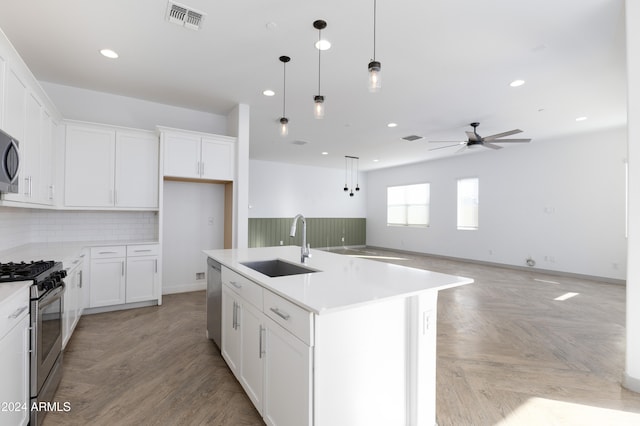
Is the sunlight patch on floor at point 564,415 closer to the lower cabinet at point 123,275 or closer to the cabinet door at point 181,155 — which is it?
the lower cabinet at point 123,275

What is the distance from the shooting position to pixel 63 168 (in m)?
3.69

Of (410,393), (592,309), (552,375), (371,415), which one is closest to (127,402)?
(371,415)

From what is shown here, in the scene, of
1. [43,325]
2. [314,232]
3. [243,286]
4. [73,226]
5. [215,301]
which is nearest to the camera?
[43,325]

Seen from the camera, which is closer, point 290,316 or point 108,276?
point 290,316

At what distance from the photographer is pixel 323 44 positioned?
9.63 ft

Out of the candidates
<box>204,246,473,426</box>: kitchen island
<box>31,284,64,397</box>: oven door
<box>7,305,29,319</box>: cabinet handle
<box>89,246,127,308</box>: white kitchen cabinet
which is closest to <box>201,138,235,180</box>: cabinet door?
<box>89,246,127,308</box>: white kitchen cabinet

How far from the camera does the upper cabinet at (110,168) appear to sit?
3754 mm

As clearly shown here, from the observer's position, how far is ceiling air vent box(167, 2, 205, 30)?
245 centimetres

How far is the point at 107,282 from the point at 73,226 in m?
0.95

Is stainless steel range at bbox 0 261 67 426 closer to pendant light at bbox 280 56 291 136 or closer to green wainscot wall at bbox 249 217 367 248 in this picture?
pendant light at bbox 280 56 291 136

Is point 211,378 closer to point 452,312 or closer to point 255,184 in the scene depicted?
point 452,312

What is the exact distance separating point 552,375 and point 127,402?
10.9ft

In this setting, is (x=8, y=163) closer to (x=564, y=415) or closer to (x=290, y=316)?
(x=290, y=316)

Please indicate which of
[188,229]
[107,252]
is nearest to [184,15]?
[107,252]
